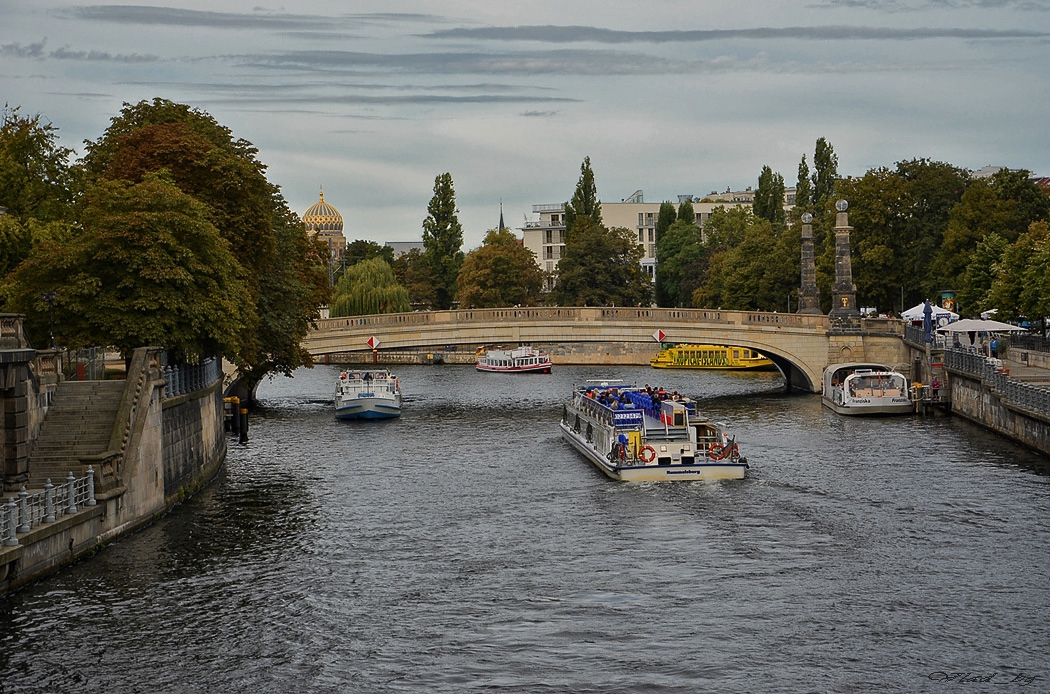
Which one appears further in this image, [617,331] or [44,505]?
[617,331]

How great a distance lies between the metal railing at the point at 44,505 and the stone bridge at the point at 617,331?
53.2 metres

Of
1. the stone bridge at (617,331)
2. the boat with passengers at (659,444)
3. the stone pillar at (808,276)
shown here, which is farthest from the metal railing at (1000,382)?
the stone pillar at (808,276)

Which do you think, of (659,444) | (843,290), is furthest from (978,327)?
(659,444)

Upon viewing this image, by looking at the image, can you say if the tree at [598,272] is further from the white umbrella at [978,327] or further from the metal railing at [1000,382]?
the metal railing at [1000,382]

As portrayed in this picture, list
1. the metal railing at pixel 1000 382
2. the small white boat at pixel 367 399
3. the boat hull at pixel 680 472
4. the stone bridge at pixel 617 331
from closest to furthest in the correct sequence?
the boat hull at pixel 680 472 → the metal railing at pixel 1000 382 → the small white boat at pixel 367 399 → the stone bridge at pixel 617 331

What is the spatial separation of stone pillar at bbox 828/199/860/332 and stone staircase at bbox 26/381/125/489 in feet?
191

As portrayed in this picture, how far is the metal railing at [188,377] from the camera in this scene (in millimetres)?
47000

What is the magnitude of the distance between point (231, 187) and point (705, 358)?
71.5 m

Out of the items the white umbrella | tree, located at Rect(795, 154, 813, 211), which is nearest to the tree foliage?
tree, located at Rect(795, 154, 813, 211)

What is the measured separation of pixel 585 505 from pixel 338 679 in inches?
809

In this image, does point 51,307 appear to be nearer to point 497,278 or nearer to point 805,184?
point 497,278

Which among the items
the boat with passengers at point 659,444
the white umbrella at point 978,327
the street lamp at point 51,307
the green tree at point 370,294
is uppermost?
the green tree at point 370,294

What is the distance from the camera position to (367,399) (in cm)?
7875

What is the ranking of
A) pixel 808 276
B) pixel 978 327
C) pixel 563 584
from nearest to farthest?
pixel 563 584 < pixel 978 327 < pixel 808 276
